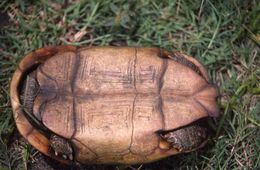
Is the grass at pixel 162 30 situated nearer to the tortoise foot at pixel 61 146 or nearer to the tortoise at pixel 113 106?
the tortoise at pixel 113 106

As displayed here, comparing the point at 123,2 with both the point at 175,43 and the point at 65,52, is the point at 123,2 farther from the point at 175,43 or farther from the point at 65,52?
the point at 65,52

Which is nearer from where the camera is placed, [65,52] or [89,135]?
[89,135]

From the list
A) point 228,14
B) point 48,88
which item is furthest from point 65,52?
point 228,14

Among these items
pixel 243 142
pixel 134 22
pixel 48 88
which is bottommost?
pixel 243 142

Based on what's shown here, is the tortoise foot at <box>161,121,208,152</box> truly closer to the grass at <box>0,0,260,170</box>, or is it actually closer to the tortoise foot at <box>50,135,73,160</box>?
the grass at <box>0,0,260,170</box>

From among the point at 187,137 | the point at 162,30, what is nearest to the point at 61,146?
the point at 187,137

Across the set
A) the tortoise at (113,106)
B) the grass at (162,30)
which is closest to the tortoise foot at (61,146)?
the tortoise at (113,106)

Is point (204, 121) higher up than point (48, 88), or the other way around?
point (48, 88)

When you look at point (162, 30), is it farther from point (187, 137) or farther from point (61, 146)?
point (61, 146)
